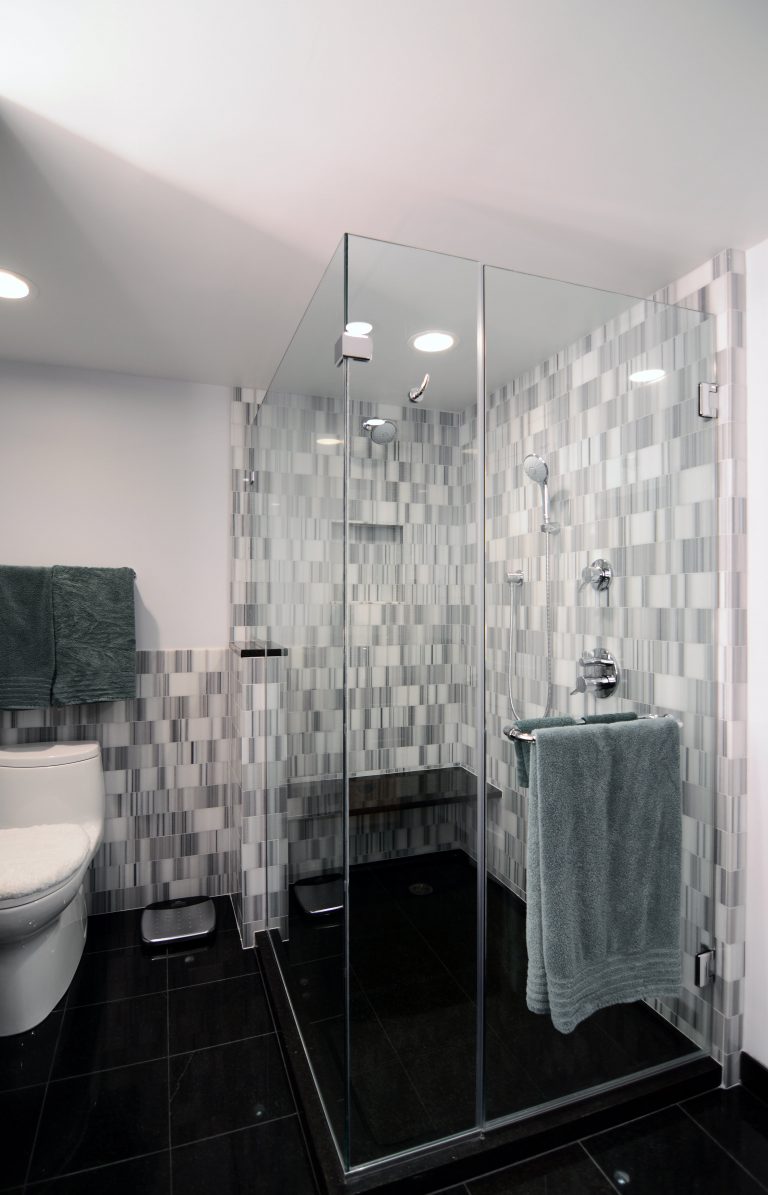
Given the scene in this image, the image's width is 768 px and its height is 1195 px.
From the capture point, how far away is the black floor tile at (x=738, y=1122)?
158 cm

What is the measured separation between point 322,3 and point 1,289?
4.89ft

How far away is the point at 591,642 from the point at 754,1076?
51.6 inches

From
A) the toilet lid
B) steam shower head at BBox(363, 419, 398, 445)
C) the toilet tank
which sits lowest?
the toilet lid

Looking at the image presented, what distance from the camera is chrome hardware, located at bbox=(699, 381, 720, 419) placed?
182 centimetres

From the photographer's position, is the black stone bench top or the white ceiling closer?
the white ceiling

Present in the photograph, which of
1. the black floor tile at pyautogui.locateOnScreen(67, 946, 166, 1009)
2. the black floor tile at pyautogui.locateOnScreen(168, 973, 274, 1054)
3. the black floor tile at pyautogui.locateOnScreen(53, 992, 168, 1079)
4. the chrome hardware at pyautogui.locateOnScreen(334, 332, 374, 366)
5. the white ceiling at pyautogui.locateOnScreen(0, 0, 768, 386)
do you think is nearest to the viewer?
the white ceiling at pyautogui.locateOnScreen(0, 0, 768, 386)

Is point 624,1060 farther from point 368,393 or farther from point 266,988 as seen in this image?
point 368,393

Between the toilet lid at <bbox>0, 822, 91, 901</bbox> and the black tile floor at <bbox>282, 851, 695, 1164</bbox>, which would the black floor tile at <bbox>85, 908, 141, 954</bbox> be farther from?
the black tile floor at <bbox>282, 851, 695, 1164</bbox>

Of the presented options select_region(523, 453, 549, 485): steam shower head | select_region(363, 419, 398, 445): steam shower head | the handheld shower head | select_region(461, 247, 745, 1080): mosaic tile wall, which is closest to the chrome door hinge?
select_region(461, 247, 745, 1080): mosaic tile wall

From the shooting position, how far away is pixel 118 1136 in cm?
166

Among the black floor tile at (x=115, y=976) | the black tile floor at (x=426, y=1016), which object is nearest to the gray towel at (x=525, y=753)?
the black tile floor at (x=426, y=1016)

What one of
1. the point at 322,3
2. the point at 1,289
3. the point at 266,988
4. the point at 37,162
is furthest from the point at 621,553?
the point at 1,289

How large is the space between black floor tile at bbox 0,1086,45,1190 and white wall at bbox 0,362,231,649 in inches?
62.1

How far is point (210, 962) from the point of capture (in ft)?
8.05
